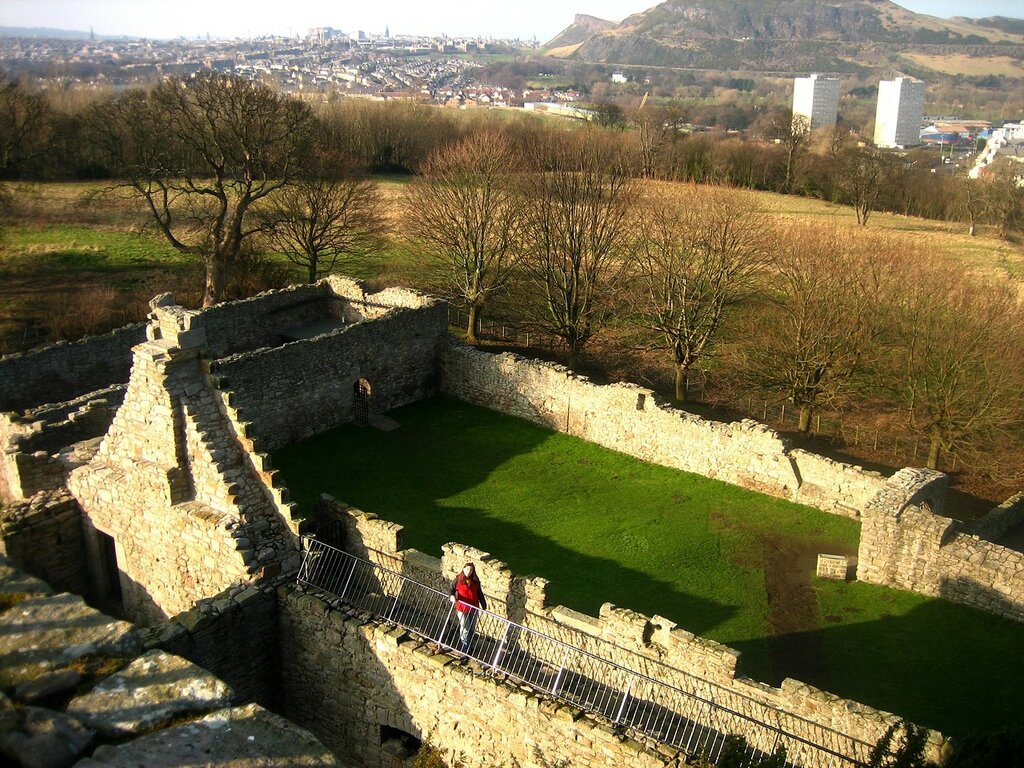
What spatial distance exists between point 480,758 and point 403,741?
4.13ft

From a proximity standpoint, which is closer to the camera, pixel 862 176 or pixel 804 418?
pixel 804 418

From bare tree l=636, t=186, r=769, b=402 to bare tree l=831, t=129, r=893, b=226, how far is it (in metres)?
21.3

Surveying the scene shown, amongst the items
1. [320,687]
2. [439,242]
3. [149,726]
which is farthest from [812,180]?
[149,726]

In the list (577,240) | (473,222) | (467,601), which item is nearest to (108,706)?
(467,601)

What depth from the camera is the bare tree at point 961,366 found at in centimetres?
2156

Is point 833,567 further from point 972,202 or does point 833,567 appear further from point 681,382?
point 972,202

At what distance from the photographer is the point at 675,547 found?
18.0 meters

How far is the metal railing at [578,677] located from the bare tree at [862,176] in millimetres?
39035

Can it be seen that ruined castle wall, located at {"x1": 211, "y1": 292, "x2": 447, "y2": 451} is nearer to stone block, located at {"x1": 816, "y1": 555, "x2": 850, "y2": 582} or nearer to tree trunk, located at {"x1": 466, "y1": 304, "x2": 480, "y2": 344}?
tree trunk, located at {"x1": 466, "y1": 304, "x2": 480, "y2": 344}

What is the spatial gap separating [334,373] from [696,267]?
11.6m

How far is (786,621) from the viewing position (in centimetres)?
1566

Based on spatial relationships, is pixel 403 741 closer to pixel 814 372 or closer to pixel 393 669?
pixel 393 669

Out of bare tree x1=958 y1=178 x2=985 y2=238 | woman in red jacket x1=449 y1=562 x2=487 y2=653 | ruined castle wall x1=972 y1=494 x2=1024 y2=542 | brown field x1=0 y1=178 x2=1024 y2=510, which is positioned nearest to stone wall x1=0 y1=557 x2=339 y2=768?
woman in red jacket x1=449 y1=562 x2=487 y2=653

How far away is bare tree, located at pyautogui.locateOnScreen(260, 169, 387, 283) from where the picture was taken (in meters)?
33.4
